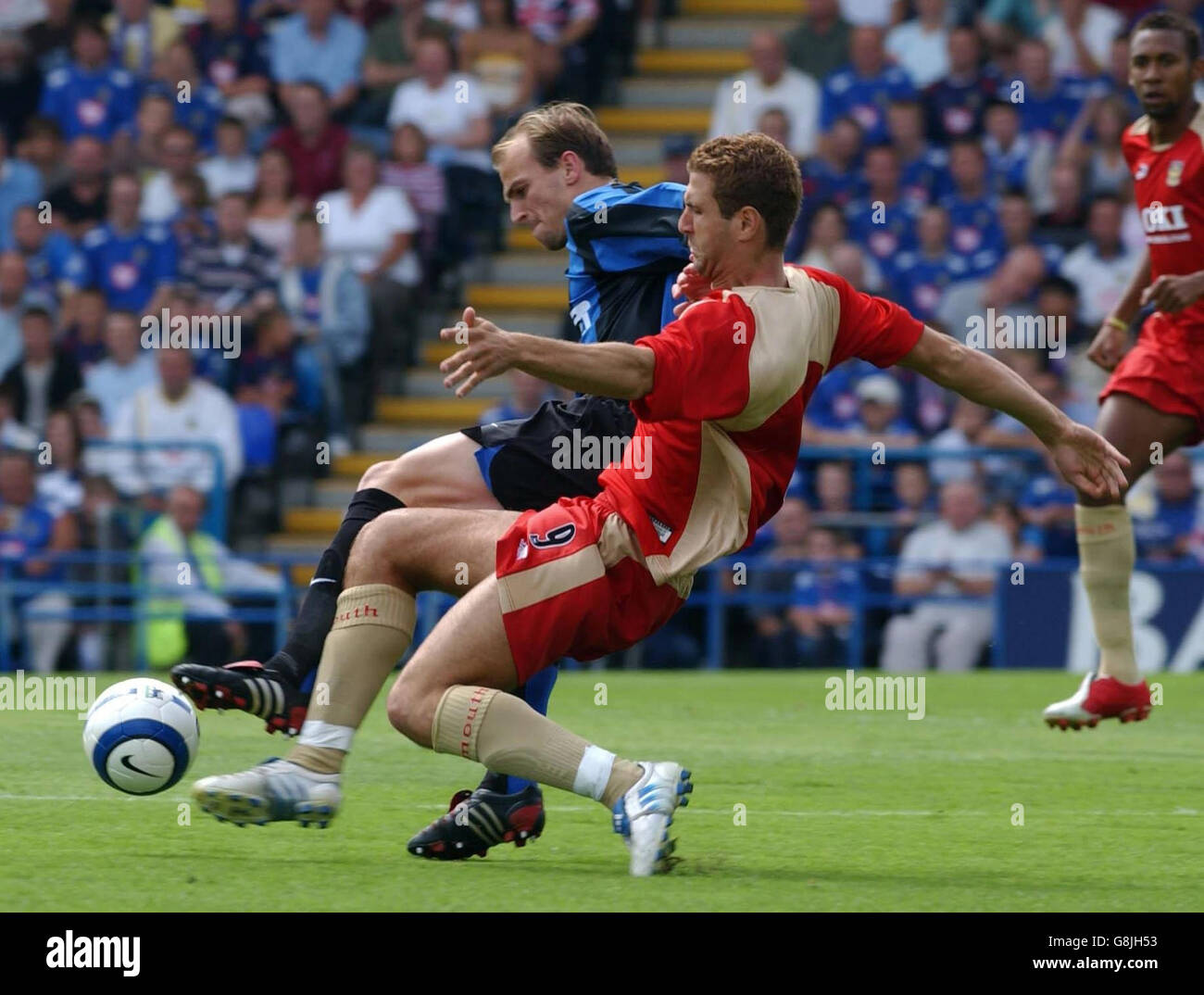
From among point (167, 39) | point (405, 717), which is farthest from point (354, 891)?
point (167, 39)

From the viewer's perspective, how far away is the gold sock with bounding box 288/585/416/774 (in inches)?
204

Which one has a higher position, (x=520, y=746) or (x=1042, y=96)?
(x=1042, y=96)

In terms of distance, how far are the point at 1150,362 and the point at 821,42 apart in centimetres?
739

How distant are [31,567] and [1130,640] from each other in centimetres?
731

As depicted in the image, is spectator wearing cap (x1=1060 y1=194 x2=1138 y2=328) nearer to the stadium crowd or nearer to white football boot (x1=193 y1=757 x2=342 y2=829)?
the stadium crowd

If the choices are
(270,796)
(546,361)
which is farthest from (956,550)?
(546,361)

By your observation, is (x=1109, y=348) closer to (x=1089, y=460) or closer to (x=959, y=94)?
(x=1089, y=460)

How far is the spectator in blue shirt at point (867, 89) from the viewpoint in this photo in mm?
13812

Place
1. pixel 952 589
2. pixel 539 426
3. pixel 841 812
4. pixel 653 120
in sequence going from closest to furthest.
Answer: pixel 539 426 < pixel 841 812 < pixel 952 589 < pixel 653 120

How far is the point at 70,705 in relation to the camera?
31.3 ft

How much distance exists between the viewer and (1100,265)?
41.8 ft

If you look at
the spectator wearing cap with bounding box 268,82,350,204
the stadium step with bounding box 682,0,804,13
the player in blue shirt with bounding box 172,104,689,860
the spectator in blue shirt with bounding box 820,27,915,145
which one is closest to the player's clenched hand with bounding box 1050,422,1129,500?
the player in blue shirt with bounding box 172,104,689,860

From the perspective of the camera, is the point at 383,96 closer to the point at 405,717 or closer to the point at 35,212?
the point at 35,212

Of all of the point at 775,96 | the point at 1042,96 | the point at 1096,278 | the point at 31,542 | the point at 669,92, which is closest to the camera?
the point at 31,542
